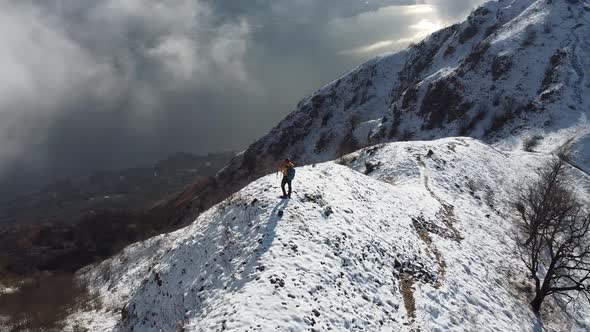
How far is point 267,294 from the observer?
16.8m

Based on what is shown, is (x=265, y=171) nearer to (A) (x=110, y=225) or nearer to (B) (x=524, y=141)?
(A) (x=110, y=225)

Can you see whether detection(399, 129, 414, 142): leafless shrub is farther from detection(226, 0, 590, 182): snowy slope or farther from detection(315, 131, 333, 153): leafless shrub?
detection(315, 131, 333, 153): leafless shrub

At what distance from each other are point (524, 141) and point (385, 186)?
62776mm

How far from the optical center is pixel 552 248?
99.0ft

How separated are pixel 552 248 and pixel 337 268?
21.8 metres

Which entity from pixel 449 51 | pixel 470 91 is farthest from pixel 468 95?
pixel 449 51

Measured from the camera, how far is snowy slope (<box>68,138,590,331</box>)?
1745cm

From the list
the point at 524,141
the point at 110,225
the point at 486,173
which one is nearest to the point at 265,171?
the point at 110,225

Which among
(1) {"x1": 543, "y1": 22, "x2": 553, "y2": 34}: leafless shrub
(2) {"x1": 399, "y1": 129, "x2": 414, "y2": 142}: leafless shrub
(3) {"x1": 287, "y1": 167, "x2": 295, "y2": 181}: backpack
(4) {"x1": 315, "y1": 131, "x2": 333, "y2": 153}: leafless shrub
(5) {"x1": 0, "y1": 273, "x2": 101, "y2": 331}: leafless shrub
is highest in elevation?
(1) {"x1": 543, "y1": 22, "x2": 553, "y2": 34}: leafless shrub

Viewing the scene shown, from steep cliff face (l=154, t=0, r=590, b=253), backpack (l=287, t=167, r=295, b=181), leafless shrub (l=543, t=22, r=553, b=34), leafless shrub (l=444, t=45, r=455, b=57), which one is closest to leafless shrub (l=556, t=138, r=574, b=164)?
steep cliff face (l=154, t=0, r=590, b=253)

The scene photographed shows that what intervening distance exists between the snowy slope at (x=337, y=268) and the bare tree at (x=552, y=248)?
1542mm

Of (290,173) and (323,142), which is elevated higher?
(323,142)

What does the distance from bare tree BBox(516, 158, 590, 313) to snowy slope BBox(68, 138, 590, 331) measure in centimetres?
154

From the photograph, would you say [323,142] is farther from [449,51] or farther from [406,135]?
[449,51]
